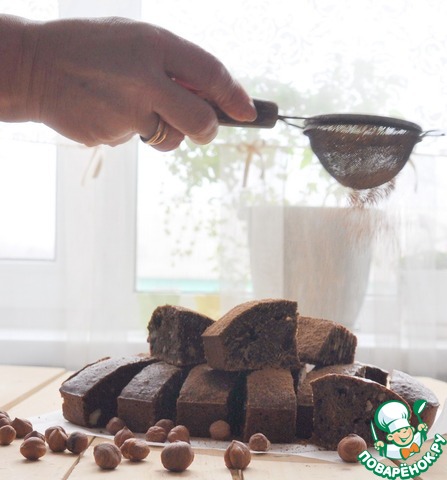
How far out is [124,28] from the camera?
3.48 feet

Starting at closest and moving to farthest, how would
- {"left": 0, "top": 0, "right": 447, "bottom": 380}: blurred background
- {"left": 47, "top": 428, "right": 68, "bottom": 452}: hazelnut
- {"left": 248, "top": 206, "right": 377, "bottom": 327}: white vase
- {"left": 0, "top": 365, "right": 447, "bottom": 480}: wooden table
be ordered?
{"left": 0, "top": 365, "right": 447, "bottom": 480}: wooden table → {"left": 47, "top": 428, "right": 68, "bottom": 452}: hazelnut → {"left": 248, "top": 206, "right": 377, "bottom": 327}: white vase → {"left": 0, "top": 0, "right": 447, "bottom": 380}: blurred background

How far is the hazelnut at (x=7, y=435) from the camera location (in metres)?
1.09

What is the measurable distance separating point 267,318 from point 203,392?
0.53ft

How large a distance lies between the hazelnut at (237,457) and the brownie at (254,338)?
23 cm

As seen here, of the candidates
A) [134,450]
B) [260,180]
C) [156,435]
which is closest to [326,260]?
[260,180]

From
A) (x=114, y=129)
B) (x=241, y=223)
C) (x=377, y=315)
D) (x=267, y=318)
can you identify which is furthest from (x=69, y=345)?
(x=114, y=129)

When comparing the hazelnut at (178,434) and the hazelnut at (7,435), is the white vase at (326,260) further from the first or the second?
the hazelnut at (7,435)

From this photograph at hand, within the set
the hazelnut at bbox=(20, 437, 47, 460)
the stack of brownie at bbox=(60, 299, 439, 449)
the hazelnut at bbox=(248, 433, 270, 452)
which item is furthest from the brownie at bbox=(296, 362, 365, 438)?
the hazelnut at bbox=(20, 437, 47, 460)

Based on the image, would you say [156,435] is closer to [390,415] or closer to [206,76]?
[390,415]

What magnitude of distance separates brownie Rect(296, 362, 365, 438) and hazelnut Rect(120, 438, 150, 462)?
0.25m

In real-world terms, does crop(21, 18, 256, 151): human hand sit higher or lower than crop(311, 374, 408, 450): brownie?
higher

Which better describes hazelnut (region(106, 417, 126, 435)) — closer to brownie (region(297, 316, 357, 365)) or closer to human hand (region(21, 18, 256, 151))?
brownie (region(297, 316, 357, 365))

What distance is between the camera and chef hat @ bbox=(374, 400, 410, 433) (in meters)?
1.10

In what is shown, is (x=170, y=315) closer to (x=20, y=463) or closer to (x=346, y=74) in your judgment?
(x=20, y=463)
